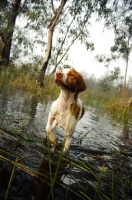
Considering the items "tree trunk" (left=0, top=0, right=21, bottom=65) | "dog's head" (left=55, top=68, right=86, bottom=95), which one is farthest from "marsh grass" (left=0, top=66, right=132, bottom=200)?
"tree trunk" (left=0, top=0, right=21, bottom=65)

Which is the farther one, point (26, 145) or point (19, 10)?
point (19, 10)

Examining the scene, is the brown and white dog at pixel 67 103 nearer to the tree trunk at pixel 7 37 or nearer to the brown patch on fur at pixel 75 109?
the brown patch on fur at pixel 75 109

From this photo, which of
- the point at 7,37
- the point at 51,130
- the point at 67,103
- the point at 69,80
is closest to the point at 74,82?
the point at 69,80

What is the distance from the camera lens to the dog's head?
2549mm

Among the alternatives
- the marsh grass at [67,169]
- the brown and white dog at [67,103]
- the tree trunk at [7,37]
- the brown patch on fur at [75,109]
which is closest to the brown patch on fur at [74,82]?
the brown and white dog at [67,103]

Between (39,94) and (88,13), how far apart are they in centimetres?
711

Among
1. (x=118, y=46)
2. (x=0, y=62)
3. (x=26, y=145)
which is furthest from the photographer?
(x=118, y=46)

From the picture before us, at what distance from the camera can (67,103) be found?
9.14 feet

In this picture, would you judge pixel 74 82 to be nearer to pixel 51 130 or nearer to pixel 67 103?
pixel 67 103

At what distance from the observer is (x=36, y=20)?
43.9 ft

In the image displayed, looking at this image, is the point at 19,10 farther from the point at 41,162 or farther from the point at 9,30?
the point at 41,162

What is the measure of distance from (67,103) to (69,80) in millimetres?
367

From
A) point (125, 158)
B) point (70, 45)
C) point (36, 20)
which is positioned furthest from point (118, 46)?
point (125, 158)

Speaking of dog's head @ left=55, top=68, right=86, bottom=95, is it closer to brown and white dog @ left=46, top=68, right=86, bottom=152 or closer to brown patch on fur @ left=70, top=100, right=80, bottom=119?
brown and white dog @ left=46, top=68, right=86, bottom=152
